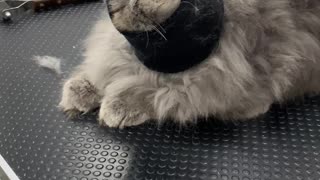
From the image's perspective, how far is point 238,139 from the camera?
1173mm

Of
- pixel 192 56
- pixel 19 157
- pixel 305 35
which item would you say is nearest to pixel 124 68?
pixel 192 56

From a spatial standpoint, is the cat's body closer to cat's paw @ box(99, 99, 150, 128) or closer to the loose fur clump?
cat's paw @ box(99, 99, 150, 128)

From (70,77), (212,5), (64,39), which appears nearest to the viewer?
(212,5)

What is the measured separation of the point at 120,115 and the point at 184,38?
27cm

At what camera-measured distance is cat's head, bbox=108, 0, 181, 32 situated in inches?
40.3

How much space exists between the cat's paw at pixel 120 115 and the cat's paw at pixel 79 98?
2.9 inches

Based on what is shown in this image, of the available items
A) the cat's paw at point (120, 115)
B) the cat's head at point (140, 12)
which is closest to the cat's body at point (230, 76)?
the cat's paw at point (120, 115)

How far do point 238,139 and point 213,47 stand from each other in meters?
0.23

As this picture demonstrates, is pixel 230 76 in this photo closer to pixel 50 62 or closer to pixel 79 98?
pixel 79 98

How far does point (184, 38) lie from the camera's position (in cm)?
108

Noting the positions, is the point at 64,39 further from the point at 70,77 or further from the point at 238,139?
the point at 238,139

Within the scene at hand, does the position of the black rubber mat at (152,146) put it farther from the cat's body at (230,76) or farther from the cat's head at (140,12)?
the cat's head at (140,12)

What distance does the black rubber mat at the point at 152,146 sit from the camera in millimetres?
1091

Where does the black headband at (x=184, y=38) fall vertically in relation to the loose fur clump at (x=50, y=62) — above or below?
above
